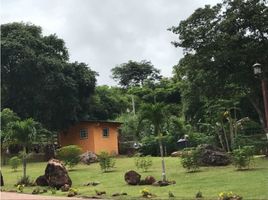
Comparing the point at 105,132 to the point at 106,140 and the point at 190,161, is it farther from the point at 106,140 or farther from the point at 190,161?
the point at 190,161

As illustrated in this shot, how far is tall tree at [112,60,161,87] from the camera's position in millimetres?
75625

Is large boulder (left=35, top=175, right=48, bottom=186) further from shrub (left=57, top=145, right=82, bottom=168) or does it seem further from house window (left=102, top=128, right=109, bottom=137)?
house window (left=102, top=128, right=109, bottom=137)

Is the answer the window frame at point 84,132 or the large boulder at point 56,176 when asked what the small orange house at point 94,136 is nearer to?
the window frame at point 84,132

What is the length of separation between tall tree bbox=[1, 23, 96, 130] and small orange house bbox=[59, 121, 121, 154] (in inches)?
80.6

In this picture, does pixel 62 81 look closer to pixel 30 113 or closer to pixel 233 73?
pixel 30 113

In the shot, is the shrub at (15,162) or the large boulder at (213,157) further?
the shrub at (15,162)

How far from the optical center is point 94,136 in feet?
145

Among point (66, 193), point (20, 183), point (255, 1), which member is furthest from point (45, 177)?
point (255, 1)

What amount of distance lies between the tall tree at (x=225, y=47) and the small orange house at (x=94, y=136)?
1499 centimetres

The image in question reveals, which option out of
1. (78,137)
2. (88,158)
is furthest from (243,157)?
(78,137)

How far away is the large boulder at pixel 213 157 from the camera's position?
82.1 feet

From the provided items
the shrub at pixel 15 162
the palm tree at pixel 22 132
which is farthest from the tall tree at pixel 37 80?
the palm tree at pixel 22 132

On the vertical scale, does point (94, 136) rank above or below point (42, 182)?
above

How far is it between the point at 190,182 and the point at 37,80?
2345 cm
